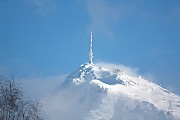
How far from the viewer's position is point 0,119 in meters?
41.5

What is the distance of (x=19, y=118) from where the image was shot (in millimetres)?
43719

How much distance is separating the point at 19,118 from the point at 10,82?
158 inches

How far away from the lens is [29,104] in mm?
43219

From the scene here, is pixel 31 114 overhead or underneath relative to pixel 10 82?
underneath

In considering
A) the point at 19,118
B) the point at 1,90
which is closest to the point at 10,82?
the point at 1,90

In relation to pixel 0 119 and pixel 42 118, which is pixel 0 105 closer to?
pixel 0 119

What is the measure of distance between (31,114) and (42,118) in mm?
2136

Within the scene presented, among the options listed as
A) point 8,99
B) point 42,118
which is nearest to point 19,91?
point 8,99

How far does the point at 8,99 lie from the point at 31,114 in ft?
9.58

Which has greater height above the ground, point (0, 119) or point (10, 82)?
point (10, 82)

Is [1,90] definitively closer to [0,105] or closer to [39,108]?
[0,105]

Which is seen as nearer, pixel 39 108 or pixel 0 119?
pixel 0 119

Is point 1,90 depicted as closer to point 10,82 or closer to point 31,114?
point 10,82

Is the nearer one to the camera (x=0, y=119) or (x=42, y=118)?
(x=0, y=119)
